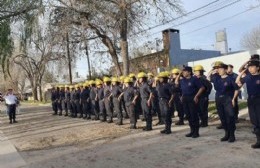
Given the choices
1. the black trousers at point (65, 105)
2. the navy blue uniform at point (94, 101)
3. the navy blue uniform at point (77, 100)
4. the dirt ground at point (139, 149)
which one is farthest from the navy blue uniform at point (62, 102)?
the dirt ground at point (139, 149)

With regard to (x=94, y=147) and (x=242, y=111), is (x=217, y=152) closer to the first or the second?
(x=94, y=147)

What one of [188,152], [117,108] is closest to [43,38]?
[117,108]

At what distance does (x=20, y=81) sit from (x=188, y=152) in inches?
3537

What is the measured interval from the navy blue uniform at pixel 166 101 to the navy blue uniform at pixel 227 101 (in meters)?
2.40

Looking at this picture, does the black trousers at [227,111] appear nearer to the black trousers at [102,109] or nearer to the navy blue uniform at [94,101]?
the black trousers at [102,109]

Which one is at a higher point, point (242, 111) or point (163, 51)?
point (163, 51)

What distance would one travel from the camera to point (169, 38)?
4056 centimetres

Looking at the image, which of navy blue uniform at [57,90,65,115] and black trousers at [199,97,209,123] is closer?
black trousers at [199,97,209,123]

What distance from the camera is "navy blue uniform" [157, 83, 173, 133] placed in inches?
526

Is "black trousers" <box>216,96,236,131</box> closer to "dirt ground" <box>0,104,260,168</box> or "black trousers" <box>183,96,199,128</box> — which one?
"dirt ground" <box>0,104,260,168</box>

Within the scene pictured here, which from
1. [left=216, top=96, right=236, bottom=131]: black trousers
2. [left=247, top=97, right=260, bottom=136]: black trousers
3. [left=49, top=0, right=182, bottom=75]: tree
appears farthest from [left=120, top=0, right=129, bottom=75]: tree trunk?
[left=247, top=97, right=260, bottom=136]: black trousers

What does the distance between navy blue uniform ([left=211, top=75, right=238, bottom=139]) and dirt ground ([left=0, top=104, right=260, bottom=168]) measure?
435mm

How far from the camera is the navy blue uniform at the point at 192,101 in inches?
478

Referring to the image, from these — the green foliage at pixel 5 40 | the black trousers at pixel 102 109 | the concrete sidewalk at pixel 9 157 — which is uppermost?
the green foliage at pixel 5 40
